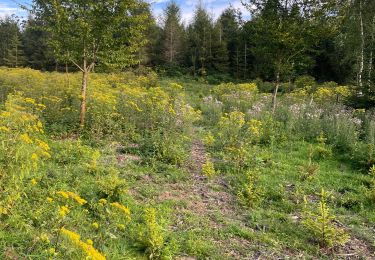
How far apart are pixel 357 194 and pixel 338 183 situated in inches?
20.0

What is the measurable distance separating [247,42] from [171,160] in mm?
29874

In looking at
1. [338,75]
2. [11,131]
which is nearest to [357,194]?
[11,131]

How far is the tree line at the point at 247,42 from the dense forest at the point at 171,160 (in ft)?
0.29

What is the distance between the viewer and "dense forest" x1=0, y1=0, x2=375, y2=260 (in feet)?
12.1

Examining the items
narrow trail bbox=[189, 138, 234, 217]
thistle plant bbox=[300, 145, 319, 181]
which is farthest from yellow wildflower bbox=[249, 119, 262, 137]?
narrow trail bbox=[189, 138, 234, 217]

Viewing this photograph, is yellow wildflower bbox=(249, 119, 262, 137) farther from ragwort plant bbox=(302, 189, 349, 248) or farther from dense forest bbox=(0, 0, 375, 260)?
ragwort plant bbox=(302, 189, 349, 248)

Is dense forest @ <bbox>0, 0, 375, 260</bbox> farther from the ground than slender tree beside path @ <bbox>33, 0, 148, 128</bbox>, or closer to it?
closer to it

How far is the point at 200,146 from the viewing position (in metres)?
8.67

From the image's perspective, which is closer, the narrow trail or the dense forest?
the dense forest

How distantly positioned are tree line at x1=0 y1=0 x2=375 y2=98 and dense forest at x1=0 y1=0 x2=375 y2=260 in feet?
0.29

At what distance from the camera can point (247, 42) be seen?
3462 cm

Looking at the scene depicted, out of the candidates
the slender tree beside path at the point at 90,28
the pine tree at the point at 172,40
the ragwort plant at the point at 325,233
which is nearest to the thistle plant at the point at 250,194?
the ragwort plant at the point at 325,233

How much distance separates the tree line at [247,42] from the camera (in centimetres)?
1118

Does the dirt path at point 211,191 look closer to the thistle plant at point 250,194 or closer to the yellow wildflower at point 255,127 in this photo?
the thistle plant at point 250,194
